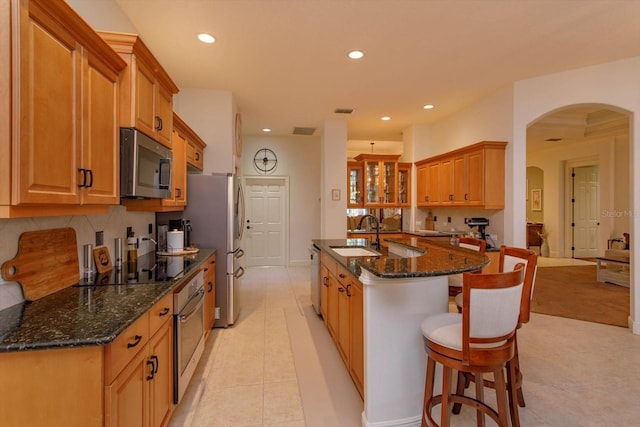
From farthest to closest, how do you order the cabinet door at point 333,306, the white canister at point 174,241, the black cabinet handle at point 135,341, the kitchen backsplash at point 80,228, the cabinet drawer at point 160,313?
1. the white canister at point 174,241
2. the cabinet door at point 333,306
3. the cabinet drawer at point 160,313
4. the kitchen backsplash at point 80,228
5. the black cabinet handle at point 135,341

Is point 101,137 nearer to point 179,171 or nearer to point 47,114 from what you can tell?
point 47,114

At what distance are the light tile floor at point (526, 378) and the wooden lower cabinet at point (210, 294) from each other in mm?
188

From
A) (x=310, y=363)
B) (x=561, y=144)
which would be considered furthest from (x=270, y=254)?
(x=561, y=144)

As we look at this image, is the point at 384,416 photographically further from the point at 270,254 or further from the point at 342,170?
the point at 270,254

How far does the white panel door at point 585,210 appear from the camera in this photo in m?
7.78

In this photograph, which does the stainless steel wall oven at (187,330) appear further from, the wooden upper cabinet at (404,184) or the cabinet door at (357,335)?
the wooden upper cabinet at (404,184)

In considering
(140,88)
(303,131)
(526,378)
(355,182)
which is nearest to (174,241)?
(140,88)

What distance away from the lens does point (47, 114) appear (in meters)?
1.23

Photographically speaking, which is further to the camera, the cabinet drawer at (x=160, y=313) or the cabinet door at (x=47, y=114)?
the cabinet drawer at (x=160, y=313)

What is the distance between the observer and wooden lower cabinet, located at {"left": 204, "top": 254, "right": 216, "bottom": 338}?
292 centimetres

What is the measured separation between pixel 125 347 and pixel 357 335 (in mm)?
1356

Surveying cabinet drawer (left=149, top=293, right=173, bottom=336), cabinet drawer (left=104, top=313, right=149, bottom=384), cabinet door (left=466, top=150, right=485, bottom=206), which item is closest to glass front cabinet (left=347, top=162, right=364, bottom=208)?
cabinet door (left=466, top=150, right=485, bottom=206)

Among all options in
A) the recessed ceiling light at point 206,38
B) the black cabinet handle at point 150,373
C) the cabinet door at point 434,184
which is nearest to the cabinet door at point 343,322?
the black cabinet handle at point 150,373

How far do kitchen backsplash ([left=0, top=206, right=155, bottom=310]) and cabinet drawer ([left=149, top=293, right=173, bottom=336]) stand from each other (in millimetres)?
587
